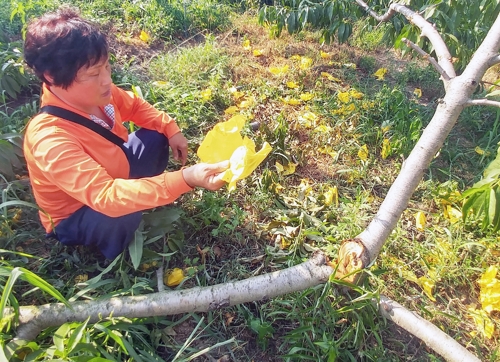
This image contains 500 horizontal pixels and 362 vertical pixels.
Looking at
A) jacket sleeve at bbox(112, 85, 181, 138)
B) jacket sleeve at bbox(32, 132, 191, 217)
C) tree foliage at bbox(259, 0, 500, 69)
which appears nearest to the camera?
jacket sleeve at bbox(32, 132, 191, 217)

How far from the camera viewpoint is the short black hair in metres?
1.45

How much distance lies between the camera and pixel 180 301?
5.09ft

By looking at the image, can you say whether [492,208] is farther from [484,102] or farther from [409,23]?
[409,23]

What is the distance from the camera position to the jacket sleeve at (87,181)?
1.42 m

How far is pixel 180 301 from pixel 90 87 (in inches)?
36.4

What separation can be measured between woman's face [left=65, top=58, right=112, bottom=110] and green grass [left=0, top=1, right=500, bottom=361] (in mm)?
637

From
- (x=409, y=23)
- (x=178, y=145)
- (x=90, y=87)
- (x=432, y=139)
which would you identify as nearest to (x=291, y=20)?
(x=409, y=23)

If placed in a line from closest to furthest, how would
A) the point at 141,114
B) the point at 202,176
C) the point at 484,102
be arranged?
the point at 202,176
the point at 484,102
the point at 141,114

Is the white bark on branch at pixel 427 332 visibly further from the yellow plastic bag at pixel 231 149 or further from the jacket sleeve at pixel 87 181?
the jacket sleeve at pixel 87 181

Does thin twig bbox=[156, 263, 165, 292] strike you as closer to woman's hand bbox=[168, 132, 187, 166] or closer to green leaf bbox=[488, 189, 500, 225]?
woman's hand bbox=[168, 132, 187, 166]

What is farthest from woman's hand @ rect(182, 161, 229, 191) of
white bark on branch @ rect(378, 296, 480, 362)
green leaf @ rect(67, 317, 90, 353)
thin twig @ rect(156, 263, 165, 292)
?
white bark on branch @ rect(378, 296, 480, 362)

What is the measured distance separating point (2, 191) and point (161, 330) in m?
1.06

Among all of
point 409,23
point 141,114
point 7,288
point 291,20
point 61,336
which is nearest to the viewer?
point 7,288

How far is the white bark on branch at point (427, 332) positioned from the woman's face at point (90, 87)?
144 cm
